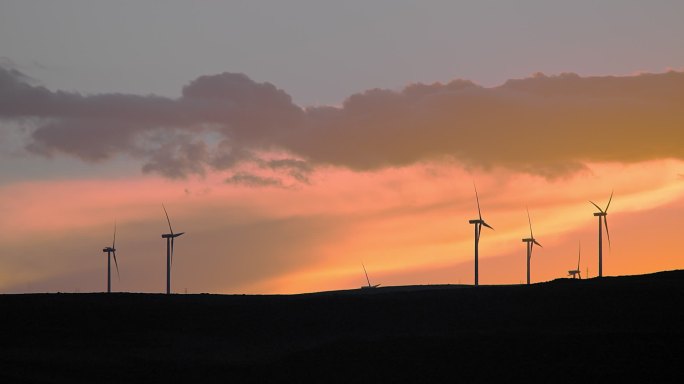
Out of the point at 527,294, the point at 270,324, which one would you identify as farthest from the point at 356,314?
the point at 527,294

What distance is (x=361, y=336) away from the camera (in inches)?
3516

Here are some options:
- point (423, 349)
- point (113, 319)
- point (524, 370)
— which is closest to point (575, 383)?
point (524, 370)

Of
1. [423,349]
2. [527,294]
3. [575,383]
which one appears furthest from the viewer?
[527,294]

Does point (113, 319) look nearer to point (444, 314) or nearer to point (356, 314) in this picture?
point (356, 314)

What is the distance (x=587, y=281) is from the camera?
331 feet

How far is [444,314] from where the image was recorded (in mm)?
94000

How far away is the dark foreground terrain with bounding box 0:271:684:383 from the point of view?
80125 mm

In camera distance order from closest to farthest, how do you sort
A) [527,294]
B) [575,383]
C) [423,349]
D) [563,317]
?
[575,383]
[423,349]
[563,317]
[527,294]

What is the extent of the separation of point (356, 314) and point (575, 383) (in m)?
22.9

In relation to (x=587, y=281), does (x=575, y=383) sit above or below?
below

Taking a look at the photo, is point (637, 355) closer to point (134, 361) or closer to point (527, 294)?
point (527, 294)

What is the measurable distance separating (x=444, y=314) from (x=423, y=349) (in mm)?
10505

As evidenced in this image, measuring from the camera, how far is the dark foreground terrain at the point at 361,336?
3155 inches

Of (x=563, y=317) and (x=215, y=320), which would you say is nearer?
(x=563, y=317)
